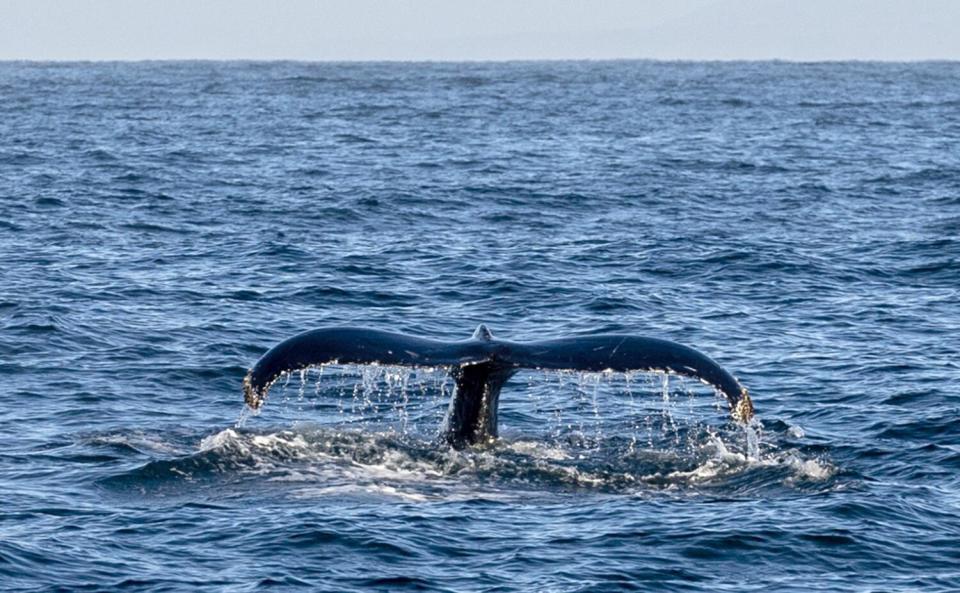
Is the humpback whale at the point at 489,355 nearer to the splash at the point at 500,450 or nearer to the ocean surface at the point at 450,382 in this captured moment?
the splash at the point at 500,450

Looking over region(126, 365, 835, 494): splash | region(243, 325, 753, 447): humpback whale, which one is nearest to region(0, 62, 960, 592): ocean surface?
region(126, 365, 835, 494): splash

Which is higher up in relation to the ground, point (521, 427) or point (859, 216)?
point (859, 216)

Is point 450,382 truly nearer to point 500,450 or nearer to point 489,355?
point 500,450

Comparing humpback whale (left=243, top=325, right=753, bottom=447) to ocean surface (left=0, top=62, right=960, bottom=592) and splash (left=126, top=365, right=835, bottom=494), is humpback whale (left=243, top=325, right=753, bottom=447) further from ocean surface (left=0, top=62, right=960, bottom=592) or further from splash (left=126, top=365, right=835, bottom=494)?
ocean surface (left=0, top=62, right=960, bottom=592)

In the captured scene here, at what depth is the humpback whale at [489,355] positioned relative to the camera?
14312 millimetres

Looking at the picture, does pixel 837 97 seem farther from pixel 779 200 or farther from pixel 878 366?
pixel 878 366

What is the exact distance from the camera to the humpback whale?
14312mm

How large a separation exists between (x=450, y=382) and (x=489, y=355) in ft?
20.7

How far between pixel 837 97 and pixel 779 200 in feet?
162

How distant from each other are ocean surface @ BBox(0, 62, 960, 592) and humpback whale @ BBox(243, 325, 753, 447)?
34cm

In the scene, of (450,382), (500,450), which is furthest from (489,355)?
(450,382)

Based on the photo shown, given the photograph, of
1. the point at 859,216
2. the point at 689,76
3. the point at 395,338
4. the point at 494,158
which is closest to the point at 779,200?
the point at 859,216

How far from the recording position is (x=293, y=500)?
1504cm

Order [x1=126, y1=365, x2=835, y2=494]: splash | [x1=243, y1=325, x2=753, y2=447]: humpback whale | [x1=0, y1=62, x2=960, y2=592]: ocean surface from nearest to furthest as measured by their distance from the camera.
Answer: [x1=0, y1=62, x2=960, y2=592]: ocean surface, [x1=243, y1=325, x2=753, y2=447]: humpback whale, [x1=126, y1=365, x2=835, y2=494]: splash
